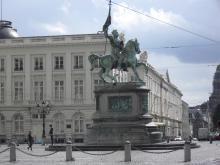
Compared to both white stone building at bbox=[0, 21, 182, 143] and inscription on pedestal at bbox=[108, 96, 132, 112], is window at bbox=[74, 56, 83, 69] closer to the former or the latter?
white stone building at bbox=[0, 21, 182, 143]

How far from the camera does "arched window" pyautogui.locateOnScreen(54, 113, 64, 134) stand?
9881cm

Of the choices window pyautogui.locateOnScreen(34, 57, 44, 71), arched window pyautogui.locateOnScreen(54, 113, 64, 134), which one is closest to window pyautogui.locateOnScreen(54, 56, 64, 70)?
window pyautogui.locateOnScreen(34, 57, 44, 71)

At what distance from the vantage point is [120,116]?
4456cm

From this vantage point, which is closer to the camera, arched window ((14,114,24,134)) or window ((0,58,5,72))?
arched window ((14,114,24,134))

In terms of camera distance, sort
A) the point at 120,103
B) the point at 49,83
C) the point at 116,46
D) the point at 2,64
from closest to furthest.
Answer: the point at 120,103
the point at 116,46
the point at 49,83
the point at 2,64

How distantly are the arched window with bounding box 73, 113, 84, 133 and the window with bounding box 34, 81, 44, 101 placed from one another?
673 centimetres

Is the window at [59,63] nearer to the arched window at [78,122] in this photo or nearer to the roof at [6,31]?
the arched window at [78,122]

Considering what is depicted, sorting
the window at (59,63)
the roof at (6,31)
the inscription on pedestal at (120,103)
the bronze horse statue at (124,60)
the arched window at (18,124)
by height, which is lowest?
the arched window at (18,124)

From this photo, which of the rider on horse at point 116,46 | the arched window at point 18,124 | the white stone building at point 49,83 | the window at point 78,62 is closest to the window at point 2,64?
the white stone building at point 49,83

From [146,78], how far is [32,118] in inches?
943

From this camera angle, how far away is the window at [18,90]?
337 ft

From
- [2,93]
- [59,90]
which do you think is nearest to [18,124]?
[2,93]

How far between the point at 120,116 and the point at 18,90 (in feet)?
199

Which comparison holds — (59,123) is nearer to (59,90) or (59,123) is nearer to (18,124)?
(59,90)
